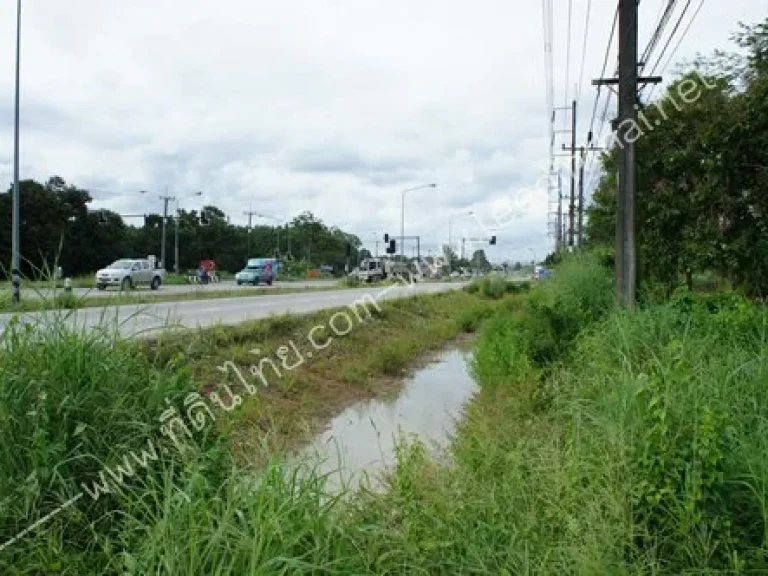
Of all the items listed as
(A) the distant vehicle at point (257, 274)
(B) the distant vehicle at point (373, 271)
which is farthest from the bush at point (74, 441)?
(B) the distant vehicle at point (373, 271)

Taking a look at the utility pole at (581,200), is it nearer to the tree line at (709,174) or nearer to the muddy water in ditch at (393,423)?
the tree line at (709,174)

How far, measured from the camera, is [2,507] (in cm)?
361

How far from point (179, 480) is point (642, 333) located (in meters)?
5.12

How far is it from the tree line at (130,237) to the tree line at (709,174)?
32.1 feet

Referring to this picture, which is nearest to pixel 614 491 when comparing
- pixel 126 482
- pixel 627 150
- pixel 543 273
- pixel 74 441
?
pixel 126 482

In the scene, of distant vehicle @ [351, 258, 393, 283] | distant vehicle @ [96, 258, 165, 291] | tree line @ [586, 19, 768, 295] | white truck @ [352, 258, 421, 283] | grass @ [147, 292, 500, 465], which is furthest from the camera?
distant vehicle @ [351, 258, 393, 283]

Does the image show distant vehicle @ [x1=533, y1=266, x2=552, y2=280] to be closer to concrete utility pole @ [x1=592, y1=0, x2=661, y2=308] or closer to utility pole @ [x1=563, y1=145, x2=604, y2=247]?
utility pole @ [x1=563, y1=145, x2=604, y2=247]

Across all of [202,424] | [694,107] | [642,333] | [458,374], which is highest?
[694,107]

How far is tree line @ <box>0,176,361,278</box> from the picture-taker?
41.9 meters

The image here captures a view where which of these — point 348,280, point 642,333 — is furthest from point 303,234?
point 642,333

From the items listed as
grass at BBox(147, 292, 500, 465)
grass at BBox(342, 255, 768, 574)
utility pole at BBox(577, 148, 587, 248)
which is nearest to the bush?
grass at BBox(147, 292, 500, 465)

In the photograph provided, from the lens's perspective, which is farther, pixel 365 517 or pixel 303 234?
pixel 303 234

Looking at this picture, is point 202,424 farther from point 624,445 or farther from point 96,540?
point 624,445

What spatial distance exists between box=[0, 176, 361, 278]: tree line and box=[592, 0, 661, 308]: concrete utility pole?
862 cm
